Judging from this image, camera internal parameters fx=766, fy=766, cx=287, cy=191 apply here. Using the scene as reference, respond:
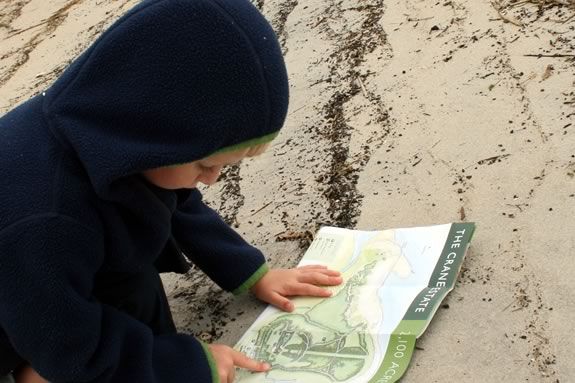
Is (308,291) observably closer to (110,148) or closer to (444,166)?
(444,166)

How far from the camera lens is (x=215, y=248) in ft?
5.22

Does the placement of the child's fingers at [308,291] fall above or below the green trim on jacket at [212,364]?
below

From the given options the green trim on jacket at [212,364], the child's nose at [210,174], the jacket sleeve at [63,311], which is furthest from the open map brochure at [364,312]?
the child's nose at [210,174]

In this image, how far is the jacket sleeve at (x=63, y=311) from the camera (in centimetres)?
108

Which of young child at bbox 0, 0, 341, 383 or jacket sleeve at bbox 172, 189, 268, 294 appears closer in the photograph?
young child at bbox 0, 0, 341, 383

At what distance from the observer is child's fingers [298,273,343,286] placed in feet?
5.24

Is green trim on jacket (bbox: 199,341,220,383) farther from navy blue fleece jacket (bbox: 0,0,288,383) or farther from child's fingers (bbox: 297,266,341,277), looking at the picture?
child's fingers (bbox: 297,266,341,277)

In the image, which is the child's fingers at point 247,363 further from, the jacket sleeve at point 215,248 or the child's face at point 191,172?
the child's face at point 191,172

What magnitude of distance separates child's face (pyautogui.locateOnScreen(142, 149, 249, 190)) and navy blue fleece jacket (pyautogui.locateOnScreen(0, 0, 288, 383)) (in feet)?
0.10

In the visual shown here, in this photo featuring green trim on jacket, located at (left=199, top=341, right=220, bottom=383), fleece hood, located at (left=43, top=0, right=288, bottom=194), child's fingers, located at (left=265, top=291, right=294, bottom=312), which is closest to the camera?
fleece hood, located at (left=43, top=0, right=288, bottom=194)

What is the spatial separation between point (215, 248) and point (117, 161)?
1.90ft

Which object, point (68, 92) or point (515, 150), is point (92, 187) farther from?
point (515, 150)

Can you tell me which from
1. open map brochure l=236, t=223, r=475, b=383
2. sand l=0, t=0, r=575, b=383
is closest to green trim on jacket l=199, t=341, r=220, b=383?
open map brochure l=236, t=223, r=475, b=383

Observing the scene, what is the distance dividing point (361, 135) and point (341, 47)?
557 mm
